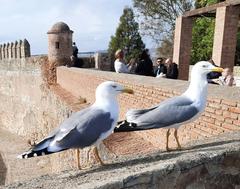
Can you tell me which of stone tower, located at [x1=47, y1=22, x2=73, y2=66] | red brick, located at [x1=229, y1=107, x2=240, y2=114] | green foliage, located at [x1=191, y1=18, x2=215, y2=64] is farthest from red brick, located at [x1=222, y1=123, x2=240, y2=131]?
stone tower, located at [x1=47, y1=22, x2=73, y2=66]

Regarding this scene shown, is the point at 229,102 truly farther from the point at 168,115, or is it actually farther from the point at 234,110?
the point at 168,115

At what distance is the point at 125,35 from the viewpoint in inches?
Answer: 1375

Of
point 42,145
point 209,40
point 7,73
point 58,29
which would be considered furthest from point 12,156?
point 42,145

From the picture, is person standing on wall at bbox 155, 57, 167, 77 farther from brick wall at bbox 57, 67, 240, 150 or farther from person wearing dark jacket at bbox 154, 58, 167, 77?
brick wall at bbox 57, 67, 240, 150

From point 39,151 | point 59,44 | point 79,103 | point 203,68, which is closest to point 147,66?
point 79,103

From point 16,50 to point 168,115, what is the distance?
78.7ft

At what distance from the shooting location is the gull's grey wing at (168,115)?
330cm

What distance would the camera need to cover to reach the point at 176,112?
3.35m

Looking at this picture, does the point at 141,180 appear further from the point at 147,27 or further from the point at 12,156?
the point at 147,27

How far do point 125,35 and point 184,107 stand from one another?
3213cm

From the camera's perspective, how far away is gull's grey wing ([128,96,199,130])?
3.30 metres

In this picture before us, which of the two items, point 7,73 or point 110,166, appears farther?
point 7,73

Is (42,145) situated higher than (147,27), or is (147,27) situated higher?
(147,27)

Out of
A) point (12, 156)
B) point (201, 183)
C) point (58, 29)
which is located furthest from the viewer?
point (58, 29)
